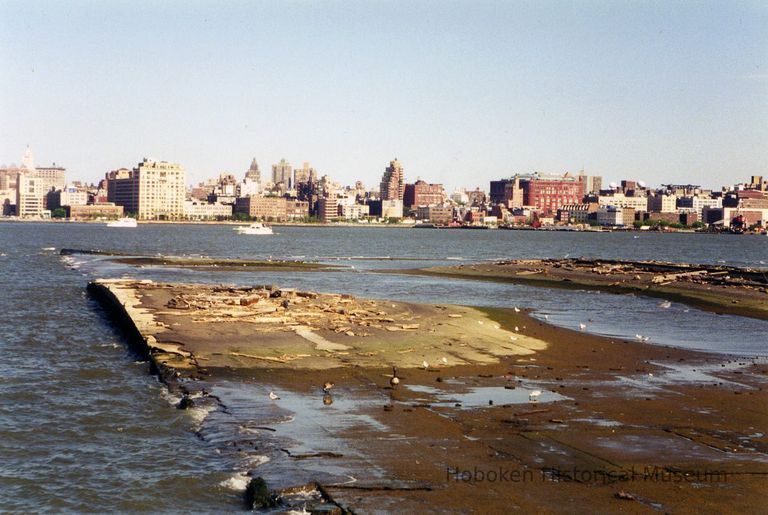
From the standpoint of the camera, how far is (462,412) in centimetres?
2152

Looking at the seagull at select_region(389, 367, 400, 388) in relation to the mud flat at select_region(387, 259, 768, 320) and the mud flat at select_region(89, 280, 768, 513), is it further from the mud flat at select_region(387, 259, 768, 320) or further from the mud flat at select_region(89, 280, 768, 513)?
the mud flat at select_region(387, 259, 768, 320)

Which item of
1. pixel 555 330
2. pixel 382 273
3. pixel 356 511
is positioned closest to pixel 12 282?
pixel 382 273

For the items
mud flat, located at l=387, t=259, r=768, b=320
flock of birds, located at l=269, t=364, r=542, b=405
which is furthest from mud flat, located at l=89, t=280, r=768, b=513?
mud flat, located at l=387, t=259, r=768, b=320

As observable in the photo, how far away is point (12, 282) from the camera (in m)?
64.0

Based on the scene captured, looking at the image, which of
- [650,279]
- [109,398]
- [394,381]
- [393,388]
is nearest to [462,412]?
[393,388]

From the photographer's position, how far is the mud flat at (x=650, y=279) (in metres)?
55.8

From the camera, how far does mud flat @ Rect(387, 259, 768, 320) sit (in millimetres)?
55784

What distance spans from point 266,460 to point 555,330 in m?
23.3

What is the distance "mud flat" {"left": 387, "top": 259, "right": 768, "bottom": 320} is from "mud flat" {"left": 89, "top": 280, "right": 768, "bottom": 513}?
21.9m

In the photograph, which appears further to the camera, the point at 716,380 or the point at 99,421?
the point at 716,380

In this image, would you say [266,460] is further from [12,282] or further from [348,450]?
[12,282]

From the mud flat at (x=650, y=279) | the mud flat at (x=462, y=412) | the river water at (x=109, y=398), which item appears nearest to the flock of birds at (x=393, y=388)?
the mud flat at (x=462, y=412)

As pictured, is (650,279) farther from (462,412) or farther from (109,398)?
(109,398)

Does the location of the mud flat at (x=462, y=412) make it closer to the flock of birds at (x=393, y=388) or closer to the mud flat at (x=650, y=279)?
the flock of birds at (x=393, y=388)
